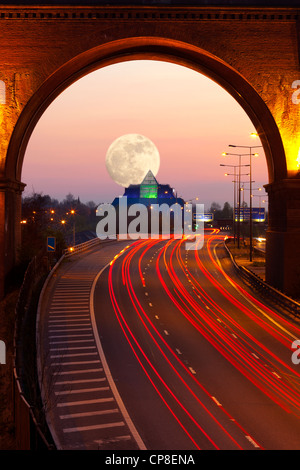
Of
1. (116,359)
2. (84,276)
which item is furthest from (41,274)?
(116,359)

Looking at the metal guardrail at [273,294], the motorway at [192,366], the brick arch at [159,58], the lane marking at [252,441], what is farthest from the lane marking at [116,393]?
the brick arch at [159,58]

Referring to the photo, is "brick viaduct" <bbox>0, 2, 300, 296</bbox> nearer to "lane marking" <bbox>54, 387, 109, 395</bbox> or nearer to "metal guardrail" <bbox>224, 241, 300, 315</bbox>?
"metal guardrail" <bbox>224, 241, 300, 315</bbox>

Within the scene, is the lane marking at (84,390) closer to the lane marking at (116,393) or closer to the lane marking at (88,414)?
the lane marking at (116,393)

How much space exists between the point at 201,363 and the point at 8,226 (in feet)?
57.1

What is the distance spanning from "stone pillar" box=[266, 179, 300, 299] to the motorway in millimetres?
2418

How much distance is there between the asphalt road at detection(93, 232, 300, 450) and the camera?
1434cm

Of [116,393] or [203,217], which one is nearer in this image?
[116,393]

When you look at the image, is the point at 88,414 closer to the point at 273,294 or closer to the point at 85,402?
the point at 85,402

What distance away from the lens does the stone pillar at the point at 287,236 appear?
32.0 metres

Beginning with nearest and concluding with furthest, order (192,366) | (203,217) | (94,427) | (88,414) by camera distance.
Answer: (94,427) → (88,414) → (192,366) → (203,217)

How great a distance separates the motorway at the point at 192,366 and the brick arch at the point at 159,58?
33.5 ft

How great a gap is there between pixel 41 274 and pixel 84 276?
4994mm

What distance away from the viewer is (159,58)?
1464 inches

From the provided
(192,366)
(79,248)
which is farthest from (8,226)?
(79,248)
